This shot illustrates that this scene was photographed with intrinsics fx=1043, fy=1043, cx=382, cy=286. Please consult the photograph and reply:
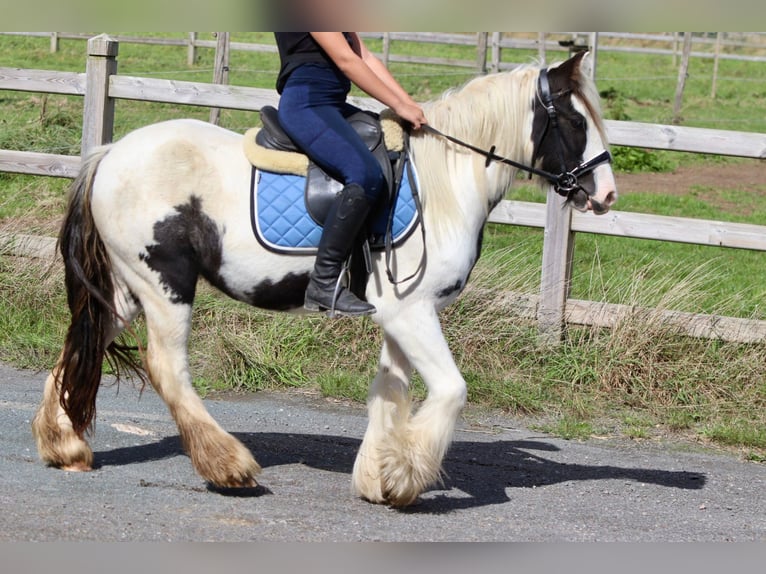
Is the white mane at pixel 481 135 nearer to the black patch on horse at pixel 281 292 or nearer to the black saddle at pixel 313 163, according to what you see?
the black saddle at pixel 313 163

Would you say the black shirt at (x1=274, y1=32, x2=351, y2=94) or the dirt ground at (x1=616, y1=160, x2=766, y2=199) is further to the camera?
the dirt ground at (x1=616, y1=160, x2=766, y2=199)

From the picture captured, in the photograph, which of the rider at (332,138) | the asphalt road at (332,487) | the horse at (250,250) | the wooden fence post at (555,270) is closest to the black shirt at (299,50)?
the rider at (332,138)

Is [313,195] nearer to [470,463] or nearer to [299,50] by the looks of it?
[299,50]

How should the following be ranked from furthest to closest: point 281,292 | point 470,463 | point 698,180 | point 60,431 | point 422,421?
point 698,180, point 470,463, point 60,431, point 281,292, point 422,421

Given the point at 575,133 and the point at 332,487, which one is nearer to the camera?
the point at 575,133

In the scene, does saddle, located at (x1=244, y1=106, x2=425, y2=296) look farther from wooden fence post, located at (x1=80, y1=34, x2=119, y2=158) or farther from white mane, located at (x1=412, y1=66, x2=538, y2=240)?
wooden fence post, located at (x1=80, y1=34, x2=119, y2=158)

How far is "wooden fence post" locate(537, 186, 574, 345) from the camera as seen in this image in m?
7.64

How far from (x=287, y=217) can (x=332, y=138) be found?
0.44 metres

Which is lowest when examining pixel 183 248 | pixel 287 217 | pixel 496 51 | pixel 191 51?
pixel 183 248

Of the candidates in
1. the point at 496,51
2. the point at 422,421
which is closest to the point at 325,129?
the point at 422,421

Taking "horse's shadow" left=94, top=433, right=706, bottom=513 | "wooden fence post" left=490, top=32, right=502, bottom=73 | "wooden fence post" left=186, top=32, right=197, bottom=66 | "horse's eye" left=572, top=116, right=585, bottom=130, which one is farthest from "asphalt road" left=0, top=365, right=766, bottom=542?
"wooden fence post" left=490, top=32, right=502, bottom=73

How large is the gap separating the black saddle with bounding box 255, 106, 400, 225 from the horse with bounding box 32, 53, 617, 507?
0.16 meters

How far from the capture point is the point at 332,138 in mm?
4984
